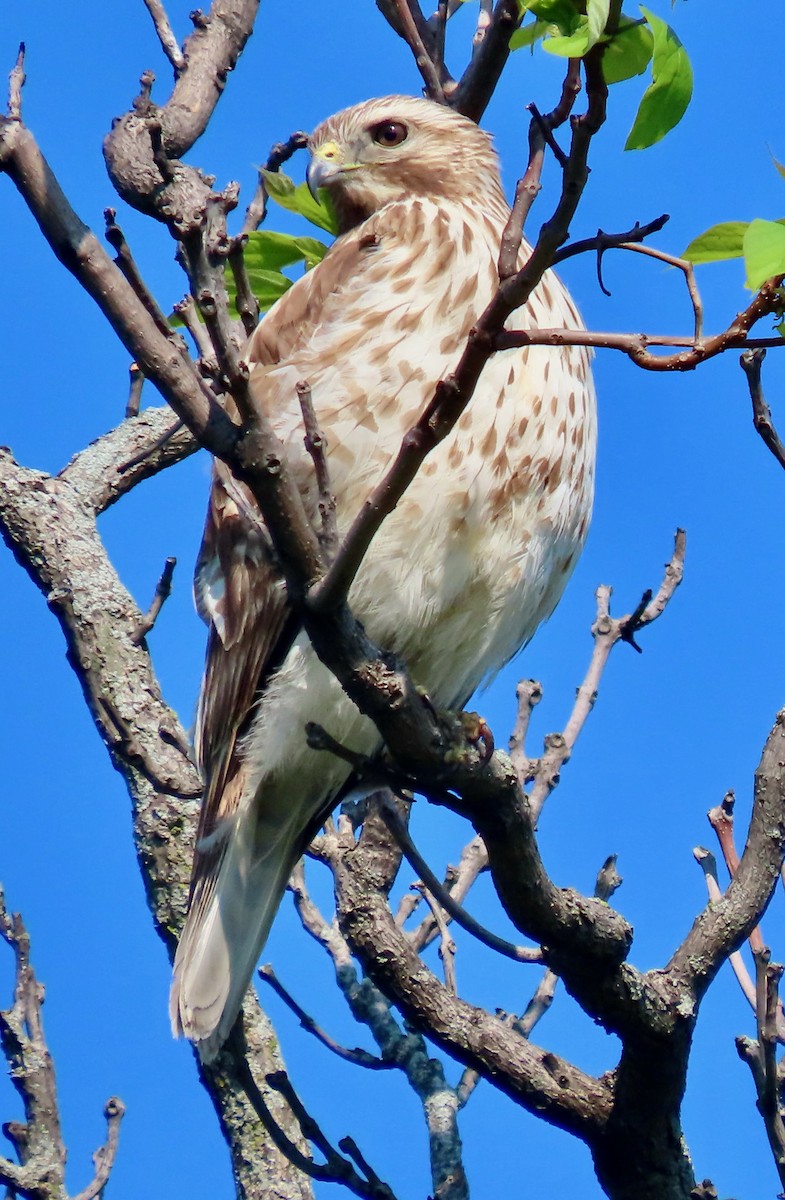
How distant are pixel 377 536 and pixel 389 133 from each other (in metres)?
1.58

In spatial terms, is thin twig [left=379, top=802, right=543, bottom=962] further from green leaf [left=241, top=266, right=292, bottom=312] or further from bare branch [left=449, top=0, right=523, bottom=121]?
bare branch [left=449, top=0, right=523, bottom=121]

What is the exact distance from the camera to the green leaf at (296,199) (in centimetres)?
320

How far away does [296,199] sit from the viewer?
3.37 meters

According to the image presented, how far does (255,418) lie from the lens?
2195 mm

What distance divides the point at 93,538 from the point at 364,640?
203cm

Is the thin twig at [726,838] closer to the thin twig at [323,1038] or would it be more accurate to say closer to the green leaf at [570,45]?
the thin twig at [323,1038]

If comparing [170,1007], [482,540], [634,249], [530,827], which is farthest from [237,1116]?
[634,249]

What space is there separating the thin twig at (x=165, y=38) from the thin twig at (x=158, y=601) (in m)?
1.36

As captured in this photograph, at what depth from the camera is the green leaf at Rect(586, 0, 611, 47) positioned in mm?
1676

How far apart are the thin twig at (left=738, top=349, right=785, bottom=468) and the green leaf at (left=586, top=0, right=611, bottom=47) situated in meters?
1.05

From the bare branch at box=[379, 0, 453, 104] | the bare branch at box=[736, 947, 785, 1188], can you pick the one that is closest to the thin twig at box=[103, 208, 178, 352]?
the bare branch at box=[736, 947, 785, 1188]

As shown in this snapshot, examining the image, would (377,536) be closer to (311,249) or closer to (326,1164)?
(311,249)

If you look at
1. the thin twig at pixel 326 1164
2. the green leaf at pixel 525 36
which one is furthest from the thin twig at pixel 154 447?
the thin twig at pixel 326 1164

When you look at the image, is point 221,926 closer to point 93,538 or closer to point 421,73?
point 93,538
